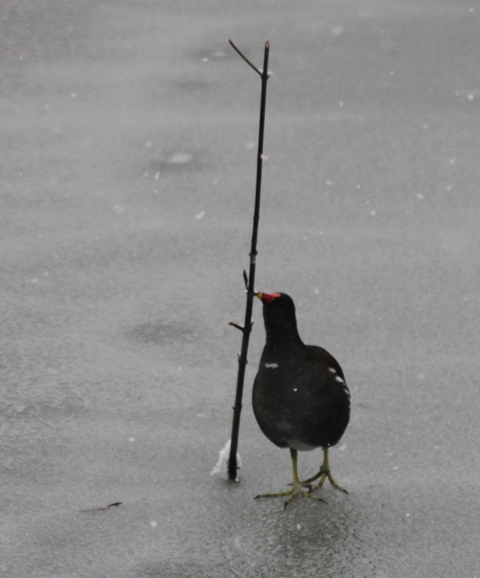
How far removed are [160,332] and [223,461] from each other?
95cm

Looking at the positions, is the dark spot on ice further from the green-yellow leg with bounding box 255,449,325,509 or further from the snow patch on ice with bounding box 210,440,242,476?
the green-yellow leg with bounding box 255,449,325,509

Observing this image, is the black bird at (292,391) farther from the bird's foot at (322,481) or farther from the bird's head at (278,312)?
the bird's foot at (322,481)

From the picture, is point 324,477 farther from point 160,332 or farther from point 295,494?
point 160,332

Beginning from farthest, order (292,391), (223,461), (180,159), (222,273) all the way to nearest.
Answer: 1. (180,159)
2. (222,273)
3. (223,461)
4. (292,391)

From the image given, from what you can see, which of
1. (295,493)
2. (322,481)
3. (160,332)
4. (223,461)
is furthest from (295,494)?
(160,332)

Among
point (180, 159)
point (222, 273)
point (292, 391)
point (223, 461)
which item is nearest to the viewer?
point (292, 391)

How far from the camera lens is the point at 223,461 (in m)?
3.20

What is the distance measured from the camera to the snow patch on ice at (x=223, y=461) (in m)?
3.15

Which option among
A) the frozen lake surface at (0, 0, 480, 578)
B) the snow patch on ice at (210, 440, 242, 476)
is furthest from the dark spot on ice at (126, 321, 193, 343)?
the snow patch on ice at (210, 440, 242, 476)

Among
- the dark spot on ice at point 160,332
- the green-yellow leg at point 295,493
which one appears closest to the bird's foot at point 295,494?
the green-yellow leg at point 295,493

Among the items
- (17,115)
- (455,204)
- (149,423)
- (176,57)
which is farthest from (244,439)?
(176,57)

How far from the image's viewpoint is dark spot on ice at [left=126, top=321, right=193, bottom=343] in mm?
3953

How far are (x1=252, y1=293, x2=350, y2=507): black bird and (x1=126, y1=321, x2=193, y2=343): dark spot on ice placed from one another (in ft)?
3.38

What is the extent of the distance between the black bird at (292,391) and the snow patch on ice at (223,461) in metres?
0.28
